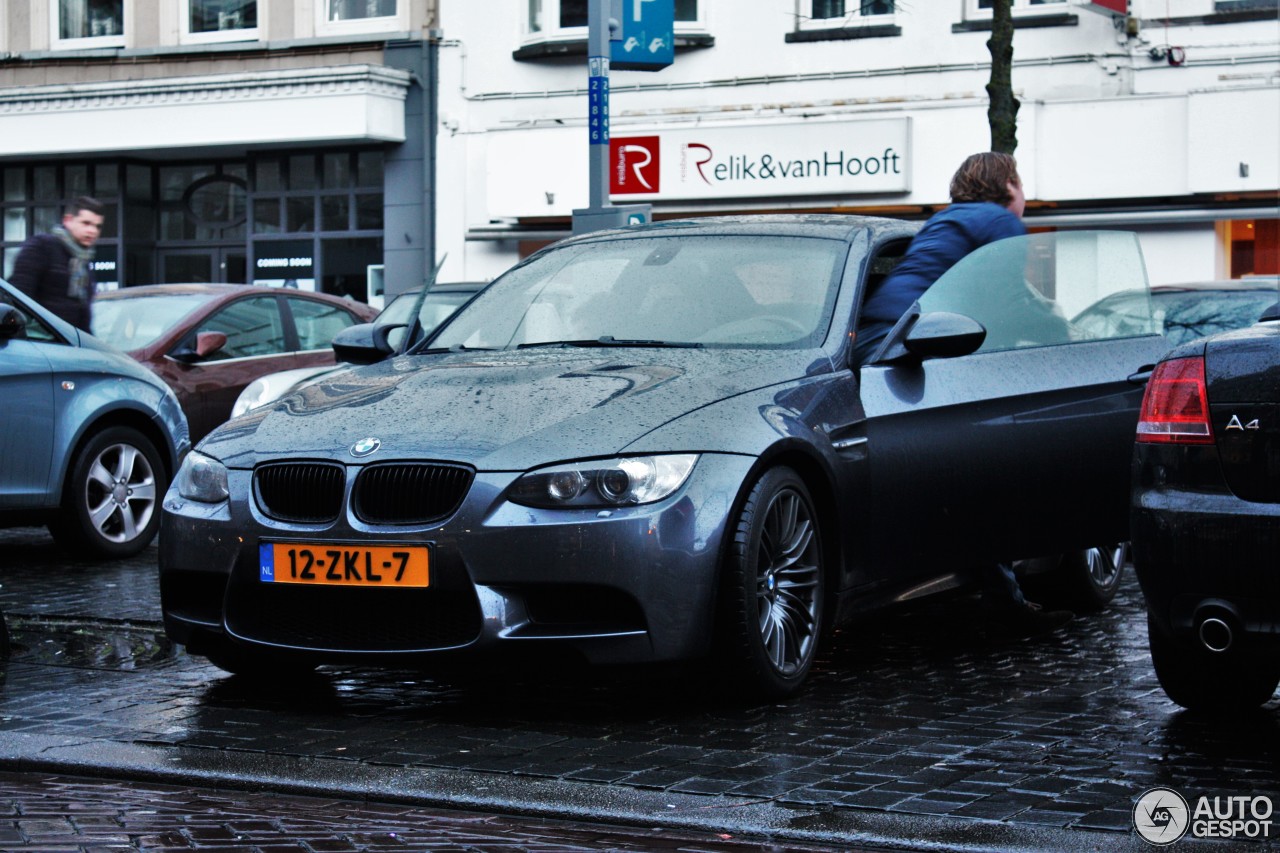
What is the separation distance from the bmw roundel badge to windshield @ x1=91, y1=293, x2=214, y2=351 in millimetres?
7104

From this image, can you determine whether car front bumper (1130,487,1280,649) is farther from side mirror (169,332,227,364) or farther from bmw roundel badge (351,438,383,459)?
side mirror (169,332,227,364)

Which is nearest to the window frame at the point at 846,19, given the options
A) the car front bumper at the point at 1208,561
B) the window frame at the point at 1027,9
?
the window frame at the point at 1027,9

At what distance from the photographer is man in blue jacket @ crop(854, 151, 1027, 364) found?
684 cm

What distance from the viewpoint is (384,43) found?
80.7ft

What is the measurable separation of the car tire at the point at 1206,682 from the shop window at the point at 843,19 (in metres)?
17.5

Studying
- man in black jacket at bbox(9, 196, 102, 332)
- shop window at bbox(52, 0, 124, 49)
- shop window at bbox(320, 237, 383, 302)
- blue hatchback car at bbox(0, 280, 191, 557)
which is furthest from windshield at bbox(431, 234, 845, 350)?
shop window at bbox(52, 0, 124, 49)

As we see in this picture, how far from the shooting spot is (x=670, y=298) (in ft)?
22.0

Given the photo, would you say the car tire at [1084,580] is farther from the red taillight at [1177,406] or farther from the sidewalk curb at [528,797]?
the sidewalk curb at [528,797]

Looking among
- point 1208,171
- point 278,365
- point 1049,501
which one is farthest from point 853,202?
point 1049,501

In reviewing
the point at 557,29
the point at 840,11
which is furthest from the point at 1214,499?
the point at 557,29

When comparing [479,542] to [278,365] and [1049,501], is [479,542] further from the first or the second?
[278,365]

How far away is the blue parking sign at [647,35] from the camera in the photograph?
14797 millimetres

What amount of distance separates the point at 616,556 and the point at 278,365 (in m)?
8.34

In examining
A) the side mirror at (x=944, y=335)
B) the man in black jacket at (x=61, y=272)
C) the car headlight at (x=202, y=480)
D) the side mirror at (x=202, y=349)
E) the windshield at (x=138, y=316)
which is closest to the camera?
the car headlight at (x=202, y=480)
